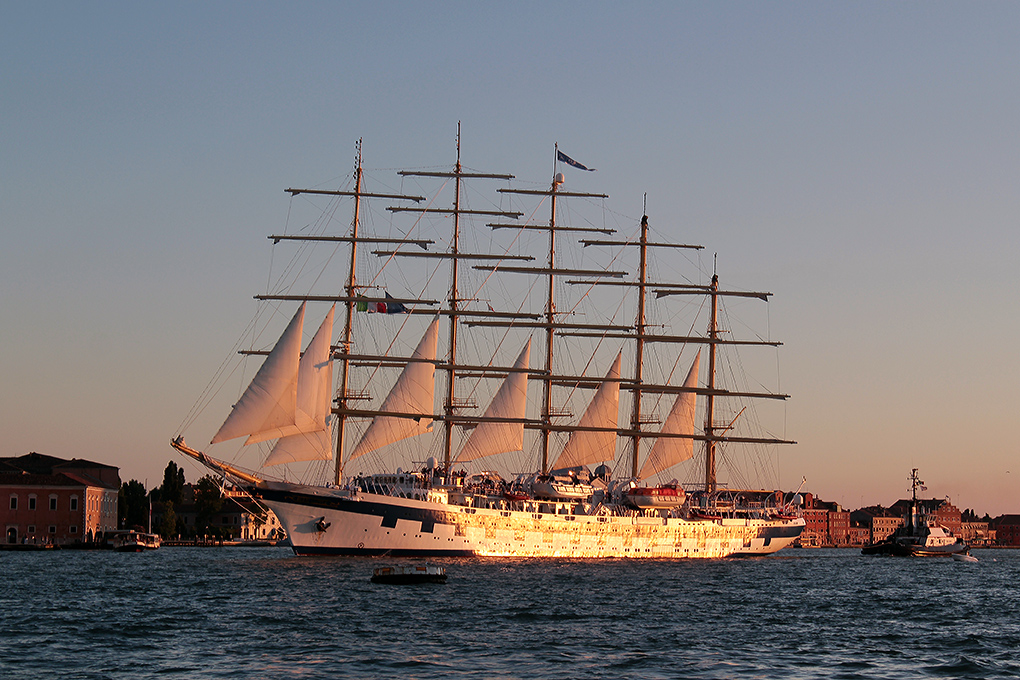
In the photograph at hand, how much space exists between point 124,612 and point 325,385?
33.4 m

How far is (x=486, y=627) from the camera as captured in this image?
137ft

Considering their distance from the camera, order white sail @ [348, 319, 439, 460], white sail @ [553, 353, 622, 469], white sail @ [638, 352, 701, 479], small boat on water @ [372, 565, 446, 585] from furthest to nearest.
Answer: white sail @ [638, 352, 701, 479] < white sail @ [553, 353, 622, 469] < white sail @ [348, 319, 439, 460] < small boat on water @ [372, 565, 446, 585]

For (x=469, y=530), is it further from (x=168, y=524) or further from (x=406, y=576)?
(x=168, y=524)

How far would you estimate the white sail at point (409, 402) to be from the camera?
274 ft

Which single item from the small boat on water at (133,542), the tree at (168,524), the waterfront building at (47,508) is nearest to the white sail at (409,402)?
the small boat on water at (133,542)

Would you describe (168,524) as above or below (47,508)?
below

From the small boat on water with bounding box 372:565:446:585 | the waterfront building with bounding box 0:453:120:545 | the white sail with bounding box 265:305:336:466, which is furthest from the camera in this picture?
the waterfront building with bounding box 0:453:120:545

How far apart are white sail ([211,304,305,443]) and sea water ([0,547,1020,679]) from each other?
8.64m

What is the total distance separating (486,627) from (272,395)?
34634 millimetres

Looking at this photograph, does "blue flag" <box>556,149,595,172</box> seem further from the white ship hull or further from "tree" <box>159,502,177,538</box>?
"tree" <box>159,502,177,538</box>

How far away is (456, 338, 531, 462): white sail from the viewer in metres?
90.1

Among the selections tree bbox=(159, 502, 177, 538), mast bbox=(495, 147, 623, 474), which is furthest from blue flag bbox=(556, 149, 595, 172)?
tree bbox=(159, 502, 177, 538)

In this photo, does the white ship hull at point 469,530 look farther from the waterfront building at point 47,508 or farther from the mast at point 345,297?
the waterfront building at point 47,508

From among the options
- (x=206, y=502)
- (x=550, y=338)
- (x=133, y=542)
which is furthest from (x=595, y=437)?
(x=206, y=502)
